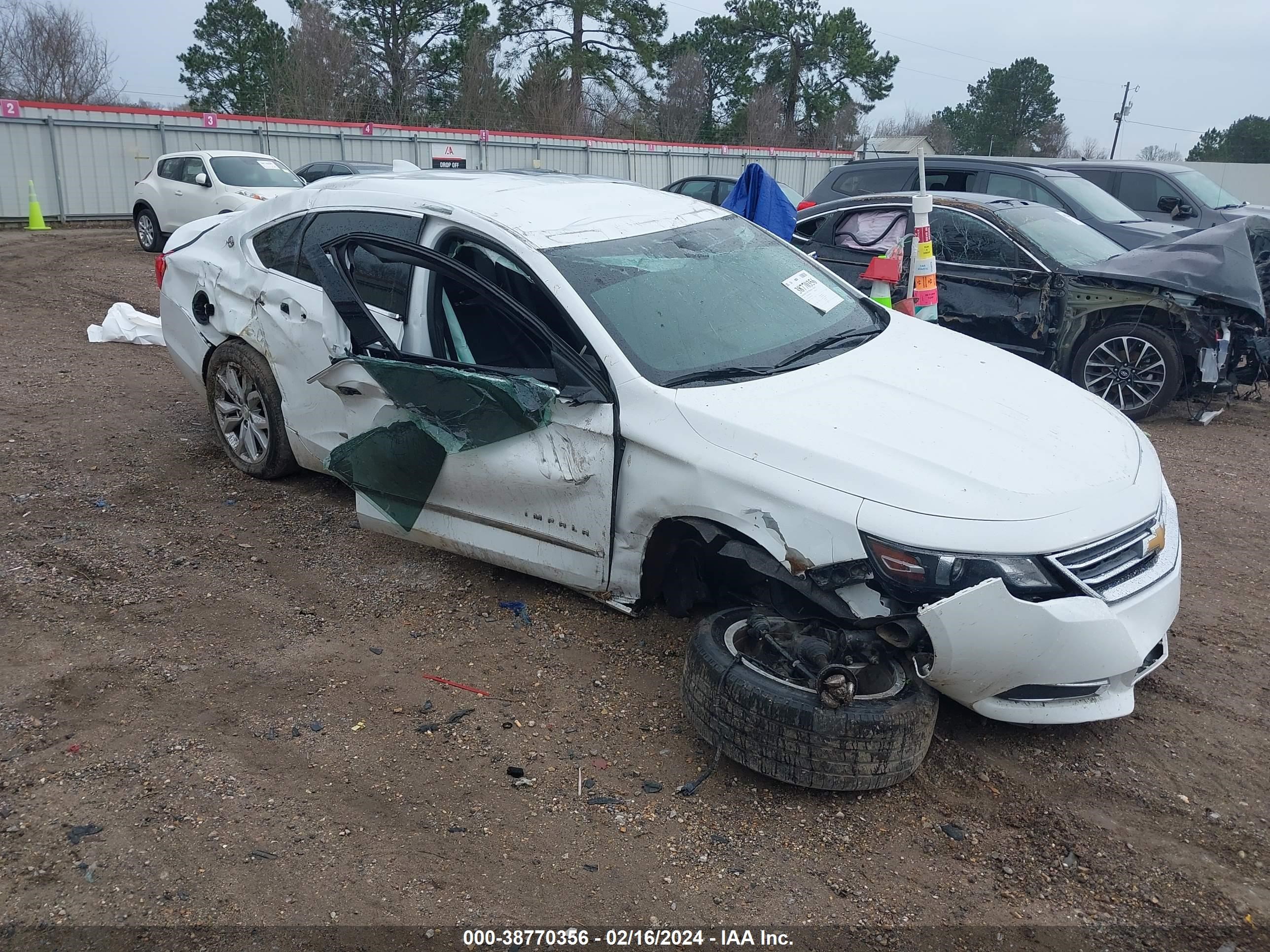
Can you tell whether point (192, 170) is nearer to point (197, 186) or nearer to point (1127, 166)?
point (197, 186)

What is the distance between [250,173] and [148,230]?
2011 millimetres

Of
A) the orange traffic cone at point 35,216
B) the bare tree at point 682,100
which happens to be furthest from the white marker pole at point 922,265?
the bare tree at point 682,100

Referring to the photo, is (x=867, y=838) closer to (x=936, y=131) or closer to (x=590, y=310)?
(x=590, y=310)

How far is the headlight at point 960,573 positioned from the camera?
2.96m

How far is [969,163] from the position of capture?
37.4 ft

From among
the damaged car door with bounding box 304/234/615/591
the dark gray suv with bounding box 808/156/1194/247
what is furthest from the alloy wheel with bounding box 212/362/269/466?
the dark gray suv with bounding box 808/156/1194/247

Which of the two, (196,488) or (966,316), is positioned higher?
(966,316)

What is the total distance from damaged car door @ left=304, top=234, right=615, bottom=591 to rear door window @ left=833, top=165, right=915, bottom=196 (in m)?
8.20

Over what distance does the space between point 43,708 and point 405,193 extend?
8.27 ft

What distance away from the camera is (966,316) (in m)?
8.11

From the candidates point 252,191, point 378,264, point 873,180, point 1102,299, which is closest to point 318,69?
point 252,191

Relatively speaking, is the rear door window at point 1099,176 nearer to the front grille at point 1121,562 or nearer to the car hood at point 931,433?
the car hood at point 931,433

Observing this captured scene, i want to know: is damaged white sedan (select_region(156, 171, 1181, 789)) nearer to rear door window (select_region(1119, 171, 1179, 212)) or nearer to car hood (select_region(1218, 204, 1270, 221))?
car hood (select_region(1218, 204, 1270, 221))

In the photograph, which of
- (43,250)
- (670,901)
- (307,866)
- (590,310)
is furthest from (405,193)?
(43,250)
